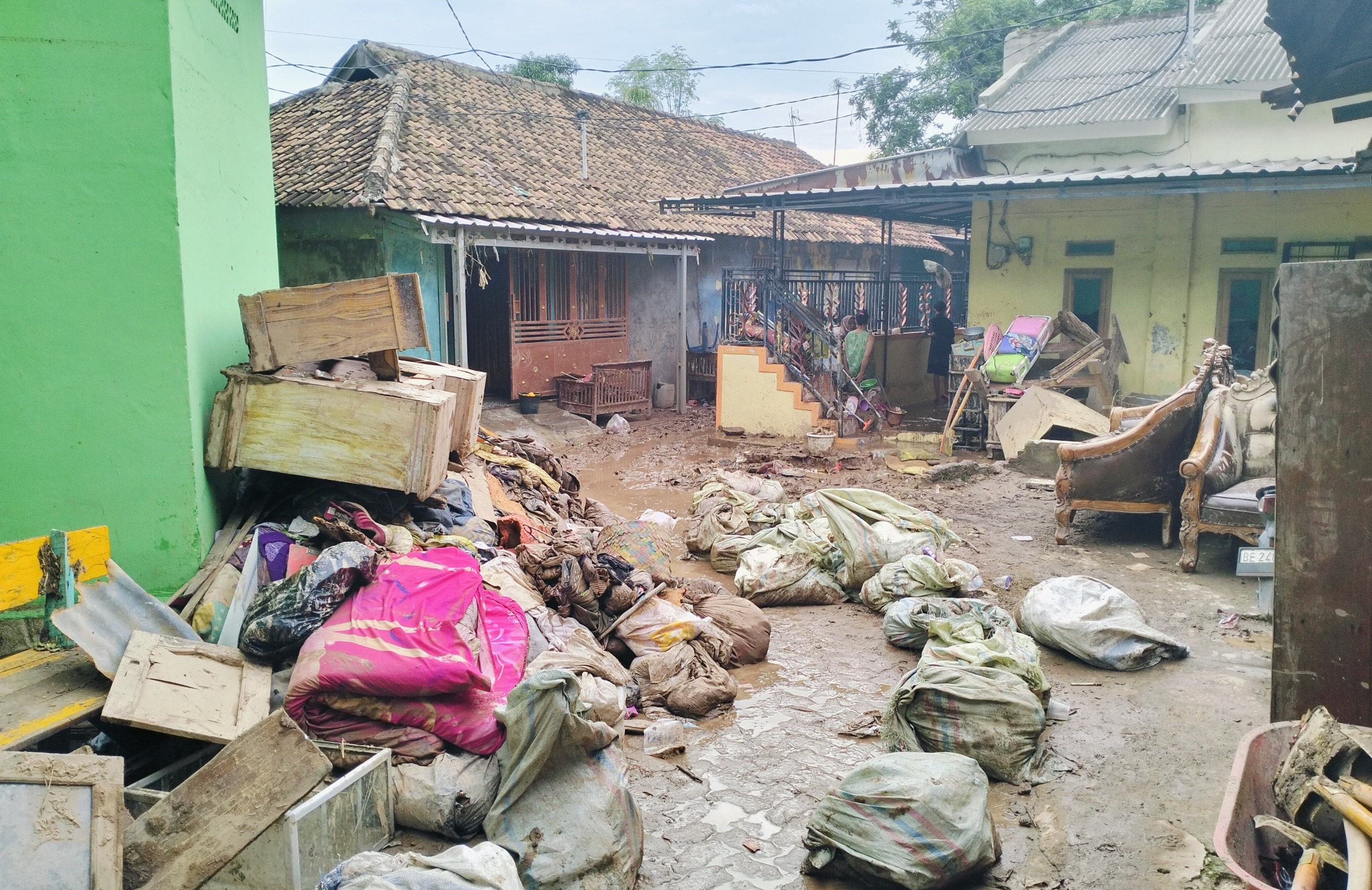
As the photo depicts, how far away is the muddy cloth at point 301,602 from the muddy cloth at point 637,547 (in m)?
1.92

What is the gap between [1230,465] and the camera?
721 cm

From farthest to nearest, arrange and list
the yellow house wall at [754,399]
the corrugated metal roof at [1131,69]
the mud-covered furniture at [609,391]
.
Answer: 1. the mud-covered furniture at [609,391]
2. the corrugated metal roof at [1131,69]
3. the yellow house wall at [754,399]

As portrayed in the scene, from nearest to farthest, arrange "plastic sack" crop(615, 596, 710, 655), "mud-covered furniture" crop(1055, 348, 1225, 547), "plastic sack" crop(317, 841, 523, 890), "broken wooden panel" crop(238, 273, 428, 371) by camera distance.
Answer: "plastic sack" crop(317, 841, 523, 890), "broken wooden panel" crop(238, 273, 428, 371), "plastic sack" crop(615, 596, 710, 655), "mud-covered furniture" crop(1055, 348, 1225, 547)

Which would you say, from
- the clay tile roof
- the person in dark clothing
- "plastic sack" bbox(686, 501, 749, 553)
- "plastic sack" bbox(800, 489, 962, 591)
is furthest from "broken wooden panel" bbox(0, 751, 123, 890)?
the person in dark clothing

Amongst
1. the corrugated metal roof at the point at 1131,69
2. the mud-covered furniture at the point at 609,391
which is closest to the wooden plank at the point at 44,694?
the mud-covered furniture at the point at 609,391

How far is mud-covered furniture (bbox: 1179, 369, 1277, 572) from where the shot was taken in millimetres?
6727

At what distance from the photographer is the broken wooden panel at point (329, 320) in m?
4.70

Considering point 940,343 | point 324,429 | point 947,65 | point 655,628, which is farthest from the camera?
point 947,65

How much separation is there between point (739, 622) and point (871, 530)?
1.72 meters

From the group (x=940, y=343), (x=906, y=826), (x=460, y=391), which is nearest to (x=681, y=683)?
(x=906, y=826)

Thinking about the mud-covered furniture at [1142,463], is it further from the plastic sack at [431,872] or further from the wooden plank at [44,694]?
the wooden plank at [44,694]

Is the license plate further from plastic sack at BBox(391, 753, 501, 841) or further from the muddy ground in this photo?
plastic sack at BBox(391, 753, 501, 841)

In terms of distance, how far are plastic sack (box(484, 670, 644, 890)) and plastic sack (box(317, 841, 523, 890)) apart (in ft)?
1.41

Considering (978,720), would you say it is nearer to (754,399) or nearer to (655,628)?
(655,628)
